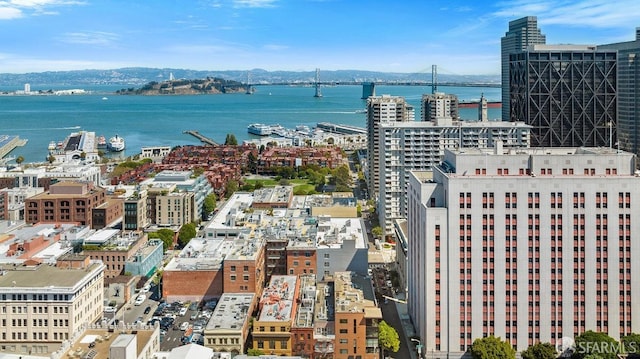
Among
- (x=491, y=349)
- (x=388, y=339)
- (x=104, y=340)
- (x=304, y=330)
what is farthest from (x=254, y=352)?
(x=491, y=349)

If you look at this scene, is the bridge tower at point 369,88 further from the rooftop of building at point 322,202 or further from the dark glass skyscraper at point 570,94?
the rooftop of building at point 322,202

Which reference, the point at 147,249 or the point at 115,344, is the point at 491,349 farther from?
the point at 147,249

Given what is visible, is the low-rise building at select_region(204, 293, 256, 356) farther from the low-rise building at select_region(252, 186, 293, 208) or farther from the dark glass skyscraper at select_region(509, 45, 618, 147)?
the dark glass skyscraper at select_region(509, 45, 618, 147)

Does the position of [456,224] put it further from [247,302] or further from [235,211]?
[235,211]

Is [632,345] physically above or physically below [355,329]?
below

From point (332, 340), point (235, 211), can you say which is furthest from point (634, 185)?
point (235, 211)

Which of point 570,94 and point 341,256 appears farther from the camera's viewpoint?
point 570,94
